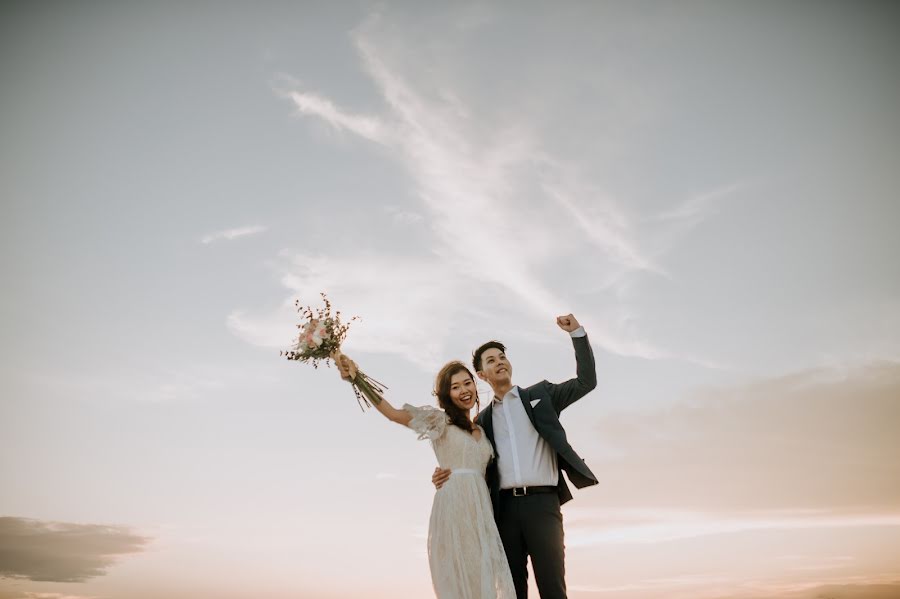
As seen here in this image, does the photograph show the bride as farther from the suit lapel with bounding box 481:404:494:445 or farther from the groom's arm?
the groom's arm

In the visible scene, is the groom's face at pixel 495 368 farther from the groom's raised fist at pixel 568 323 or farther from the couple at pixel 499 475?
the groom's raised fist at pixel 568 323

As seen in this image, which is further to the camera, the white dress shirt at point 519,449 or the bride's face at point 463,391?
the bride's face at point 463,391

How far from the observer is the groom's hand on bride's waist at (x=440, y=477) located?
5.54m

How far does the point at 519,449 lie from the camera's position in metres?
5.77

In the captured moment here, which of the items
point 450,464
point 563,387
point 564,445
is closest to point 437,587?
point 450,464

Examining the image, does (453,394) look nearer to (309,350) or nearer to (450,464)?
(450,464)

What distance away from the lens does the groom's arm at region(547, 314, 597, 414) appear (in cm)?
593

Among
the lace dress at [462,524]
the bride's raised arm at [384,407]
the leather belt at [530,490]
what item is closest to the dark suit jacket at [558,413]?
the leather belt at [530,490]

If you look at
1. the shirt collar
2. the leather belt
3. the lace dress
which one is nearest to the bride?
the lace dress

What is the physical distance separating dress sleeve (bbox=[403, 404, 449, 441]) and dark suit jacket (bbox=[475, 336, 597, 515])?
1.85ft

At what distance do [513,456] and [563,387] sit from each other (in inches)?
33.7

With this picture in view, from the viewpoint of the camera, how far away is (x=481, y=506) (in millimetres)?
5395

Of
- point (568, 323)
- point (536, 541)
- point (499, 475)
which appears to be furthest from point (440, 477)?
point (568, 323)

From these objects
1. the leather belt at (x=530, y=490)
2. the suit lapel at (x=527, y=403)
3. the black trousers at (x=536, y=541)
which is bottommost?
the black trousers at (x=536, y=541)
